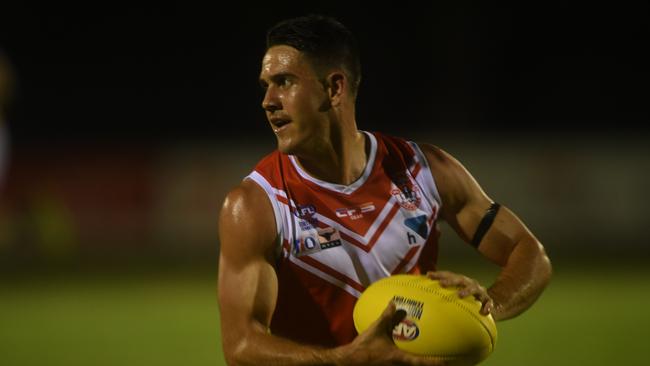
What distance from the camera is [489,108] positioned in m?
25.1

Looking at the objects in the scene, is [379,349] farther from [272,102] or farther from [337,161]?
[272,102]

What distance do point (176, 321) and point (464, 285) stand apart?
19.7 ft

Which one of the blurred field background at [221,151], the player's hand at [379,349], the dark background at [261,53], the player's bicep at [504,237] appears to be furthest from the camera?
the dark background at [261,53]

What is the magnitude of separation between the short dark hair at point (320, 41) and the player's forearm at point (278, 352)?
119cm

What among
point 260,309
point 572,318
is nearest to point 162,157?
point 572,318

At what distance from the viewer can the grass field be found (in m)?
7.61

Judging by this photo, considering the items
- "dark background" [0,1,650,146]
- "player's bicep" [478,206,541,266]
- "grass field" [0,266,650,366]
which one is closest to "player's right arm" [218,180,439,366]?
"player's bicep" [478,206,541,266]

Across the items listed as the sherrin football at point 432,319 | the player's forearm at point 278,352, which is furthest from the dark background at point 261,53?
the player's forearm at point 278,352

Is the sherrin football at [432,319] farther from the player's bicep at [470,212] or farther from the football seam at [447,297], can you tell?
the player's bicep at [470,212]

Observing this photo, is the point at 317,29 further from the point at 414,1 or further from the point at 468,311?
the point at 414,1

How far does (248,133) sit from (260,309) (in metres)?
20.2

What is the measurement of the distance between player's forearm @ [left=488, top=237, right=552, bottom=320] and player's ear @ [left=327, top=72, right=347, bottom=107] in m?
1.08

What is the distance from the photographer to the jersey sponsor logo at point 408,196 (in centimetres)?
432

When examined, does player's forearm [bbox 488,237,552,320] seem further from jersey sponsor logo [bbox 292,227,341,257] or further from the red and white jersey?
jersey sponsor logo [bbox 292,227,341,257]
